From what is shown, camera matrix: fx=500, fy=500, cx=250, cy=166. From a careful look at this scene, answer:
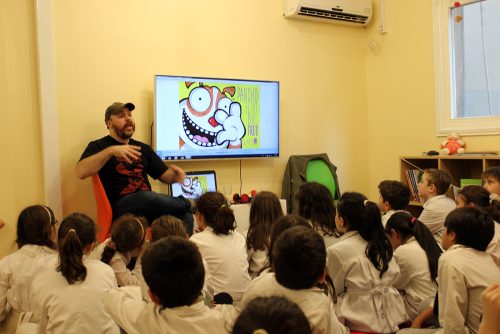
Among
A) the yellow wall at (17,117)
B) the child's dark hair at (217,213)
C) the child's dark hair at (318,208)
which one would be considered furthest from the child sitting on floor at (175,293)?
the yellow wall at (17,117)

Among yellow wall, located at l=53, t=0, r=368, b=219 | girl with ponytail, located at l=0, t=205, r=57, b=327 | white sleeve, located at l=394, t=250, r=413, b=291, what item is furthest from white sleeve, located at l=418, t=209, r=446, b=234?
girl with ponytail, located at l=0, t=205, r=57, b=327

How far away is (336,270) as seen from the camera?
236cm

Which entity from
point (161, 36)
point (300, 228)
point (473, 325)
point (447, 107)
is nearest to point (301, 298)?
point (300, 228)

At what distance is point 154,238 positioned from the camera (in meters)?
2.50

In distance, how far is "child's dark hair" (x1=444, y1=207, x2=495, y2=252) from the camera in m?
2.08

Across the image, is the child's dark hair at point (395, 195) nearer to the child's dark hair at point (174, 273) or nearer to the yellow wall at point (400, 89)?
the yellow wall at point (400, 89)

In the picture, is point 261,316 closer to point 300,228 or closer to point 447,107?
point 300,228

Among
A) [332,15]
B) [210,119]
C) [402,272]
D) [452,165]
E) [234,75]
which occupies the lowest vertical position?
[402,272]

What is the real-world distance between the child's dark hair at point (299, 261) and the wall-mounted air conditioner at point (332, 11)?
3.76 m

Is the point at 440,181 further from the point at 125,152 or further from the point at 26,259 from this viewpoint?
the point at 26,259

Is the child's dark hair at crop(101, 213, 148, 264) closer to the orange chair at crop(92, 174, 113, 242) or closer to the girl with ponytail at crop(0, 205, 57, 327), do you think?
the girl with ponytail at crop(0, 205, 57, 327)

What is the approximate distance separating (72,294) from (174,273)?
645 millimetres

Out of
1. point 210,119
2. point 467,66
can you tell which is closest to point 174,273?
A: point 210,119

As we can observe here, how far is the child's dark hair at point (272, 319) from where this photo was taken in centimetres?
105
